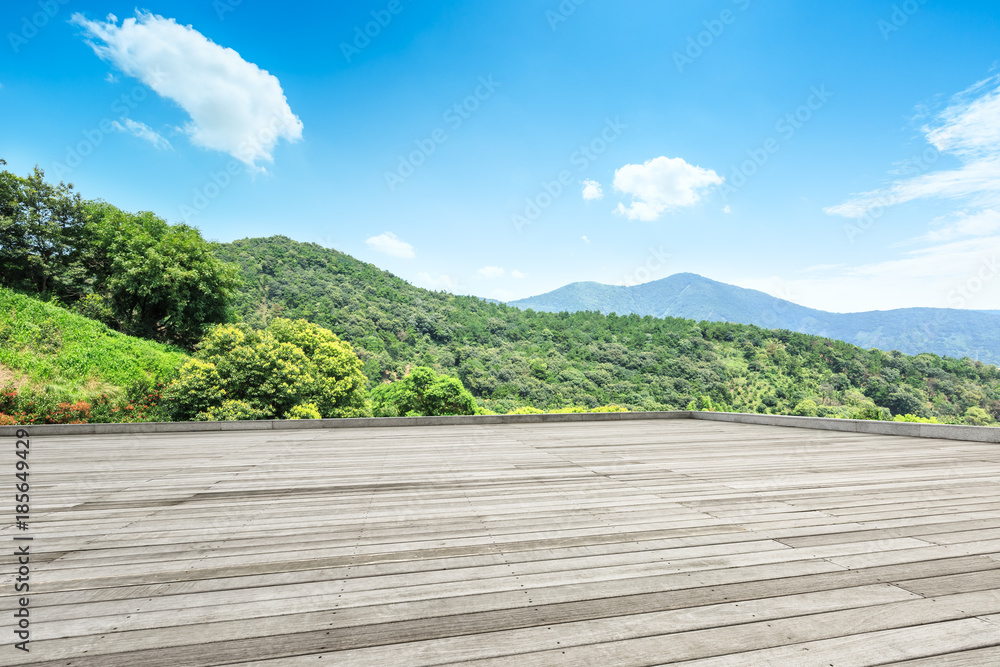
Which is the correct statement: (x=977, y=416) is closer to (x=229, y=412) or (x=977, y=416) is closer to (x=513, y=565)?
(x=513, y=565)

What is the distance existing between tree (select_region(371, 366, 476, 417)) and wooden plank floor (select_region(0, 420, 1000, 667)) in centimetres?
1412

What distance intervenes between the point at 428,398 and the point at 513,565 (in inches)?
649

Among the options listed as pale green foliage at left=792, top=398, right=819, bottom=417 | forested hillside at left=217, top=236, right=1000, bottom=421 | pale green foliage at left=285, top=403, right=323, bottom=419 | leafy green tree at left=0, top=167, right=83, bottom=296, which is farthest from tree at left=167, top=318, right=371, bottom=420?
pale green foliage at left=792, top=398, right=819, bottom=417

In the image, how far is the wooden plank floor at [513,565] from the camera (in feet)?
4.03

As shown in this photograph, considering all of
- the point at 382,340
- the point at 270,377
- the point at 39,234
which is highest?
the point at 39,234

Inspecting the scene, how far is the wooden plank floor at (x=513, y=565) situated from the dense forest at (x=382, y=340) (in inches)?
401

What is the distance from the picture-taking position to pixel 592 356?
35938 mm

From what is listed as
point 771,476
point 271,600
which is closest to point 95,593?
point 271,600

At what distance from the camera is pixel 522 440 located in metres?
5.24

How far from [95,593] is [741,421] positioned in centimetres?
811

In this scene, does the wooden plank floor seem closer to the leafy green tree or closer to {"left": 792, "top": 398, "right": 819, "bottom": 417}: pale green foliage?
the leafy green tree

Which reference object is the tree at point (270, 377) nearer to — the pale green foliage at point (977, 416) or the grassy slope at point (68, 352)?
the grassy slope at point (68, 352)

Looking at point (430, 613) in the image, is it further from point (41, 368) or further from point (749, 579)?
point (41, 368)

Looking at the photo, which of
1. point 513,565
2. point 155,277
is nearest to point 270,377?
point 155,277
